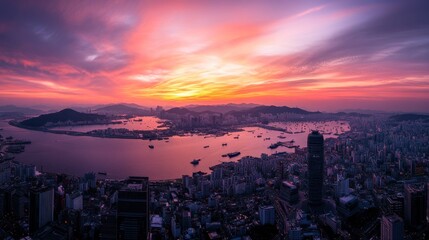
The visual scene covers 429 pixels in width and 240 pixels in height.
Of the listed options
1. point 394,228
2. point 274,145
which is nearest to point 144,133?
point 274,145

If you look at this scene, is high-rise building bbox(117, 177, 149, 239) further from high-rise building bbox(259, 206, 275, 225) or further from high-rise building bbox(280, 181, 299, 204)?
high-rise building bbox(280, 181, 299, 204)

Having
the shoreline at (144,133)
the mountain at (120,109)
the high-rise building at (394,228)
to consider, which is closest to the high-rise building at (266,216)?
the high-rise building at (394,228)

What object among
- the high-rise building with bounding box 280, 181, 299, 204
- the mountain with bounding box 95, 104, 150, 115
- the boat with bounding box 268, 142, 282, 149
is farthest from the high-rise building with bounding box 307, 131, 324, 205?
the mountain with bounding box 95, 104, 150, 115

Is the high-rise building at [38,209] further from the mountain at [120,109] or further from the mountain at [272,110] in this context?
the mountain at [120,109]

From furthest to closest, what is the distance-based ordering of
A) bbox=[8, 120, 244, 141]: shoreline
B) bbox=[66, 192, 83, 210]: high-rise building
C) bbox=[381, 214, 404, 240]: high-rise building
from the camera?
bbox=[8, 120, 244, 141]: shoreline
bbox=[66, 192, 83, 210]: high-rise building
bbox=[381, 214, 404, 240]: high-rise building

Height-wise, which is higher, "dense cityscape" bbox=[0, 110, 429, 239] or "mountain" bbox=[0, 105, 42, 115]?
"mountain" bbox=[0, 105, 42, 115]

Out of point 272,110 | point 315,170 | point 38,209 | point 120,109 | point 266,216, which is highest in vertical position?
point 120,109

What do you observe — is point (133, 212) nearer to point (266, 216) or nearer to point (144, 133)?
point (266, 216)
